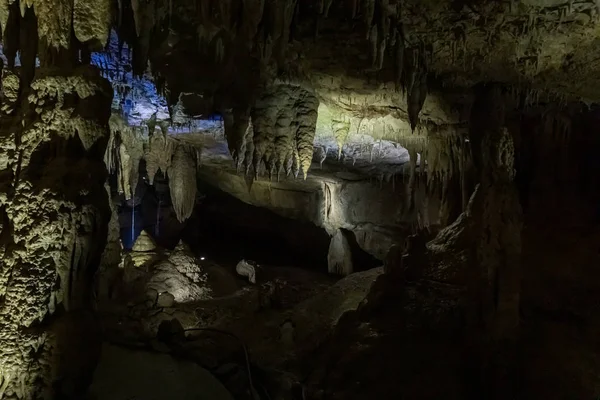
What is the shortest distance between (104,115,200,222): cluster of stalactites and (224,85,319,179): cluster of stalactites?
2.48 m

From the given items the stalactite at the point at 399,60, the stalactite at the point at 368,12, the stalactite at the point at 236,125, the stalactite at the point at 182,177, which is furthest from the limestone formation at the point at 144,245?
the stalactite at the point at 368,12

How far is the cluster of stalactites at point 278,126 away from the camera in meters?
8.23

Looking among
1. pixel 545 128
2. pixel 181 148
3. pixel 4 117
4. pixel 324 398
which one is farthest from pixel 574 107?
pixel 4 117

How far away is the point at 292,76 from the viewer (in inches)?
298

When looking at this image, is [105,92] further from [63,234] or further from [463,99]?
[463,99]

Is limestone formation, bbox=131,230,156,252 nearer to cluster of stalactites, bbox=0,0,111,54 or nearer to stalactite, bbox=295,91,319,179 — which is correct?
stalactite, bbox=295,91,319,179

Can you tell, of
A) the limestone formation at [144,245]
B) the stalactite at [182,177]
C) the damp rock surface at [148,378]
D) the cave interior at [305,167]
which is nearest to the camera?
the cave interior at [305,167]

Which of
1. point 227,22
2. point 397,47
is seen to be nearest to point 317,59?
point 397,47

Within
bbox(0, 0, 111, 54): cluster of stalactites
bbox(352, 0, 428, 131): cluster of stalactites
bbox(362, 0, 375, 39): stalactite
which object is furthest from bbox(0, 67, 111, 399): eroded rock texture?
bbox(352, 0, 428, 131): cluster of stalactites

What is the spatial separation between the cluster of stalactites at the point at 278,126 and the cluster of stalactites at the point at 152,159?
2.48 meters

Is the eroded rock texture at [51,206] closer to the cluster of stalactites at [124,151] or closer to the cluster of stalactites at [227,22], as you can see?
the cluster of stalactites at [227,22]

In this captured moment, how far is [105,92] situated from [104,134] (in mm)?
407

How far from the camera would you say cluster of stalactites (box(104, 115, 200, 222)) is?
10.3 meters

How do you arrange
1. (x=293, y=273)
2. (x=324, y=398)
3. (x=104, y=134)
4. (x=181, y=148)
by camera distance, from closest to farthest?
(x=104, y=134), (x=324, y=398), (x=181, y=148), (x=293, y=273)
